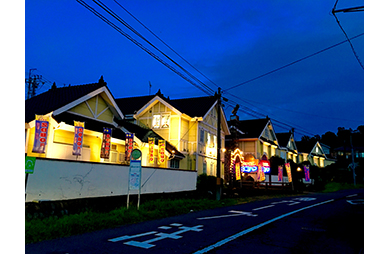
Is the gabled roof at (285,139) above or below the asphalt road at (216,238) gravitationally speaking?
above

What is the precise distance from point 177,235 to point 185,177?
424 inches

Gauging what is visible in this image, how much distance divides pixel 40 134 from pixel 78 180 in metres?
3.36

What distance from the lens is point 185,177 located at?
1916 cm

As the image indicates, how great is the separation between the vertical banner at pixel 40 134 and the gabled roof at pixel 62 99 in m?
1.72

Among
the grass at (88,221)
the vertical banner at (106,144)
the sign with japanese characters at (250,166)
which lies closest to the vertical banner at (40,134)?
the vertical banner at (106,144)

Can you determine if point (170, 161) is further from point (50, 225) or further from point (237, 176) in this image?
point (50, 225)

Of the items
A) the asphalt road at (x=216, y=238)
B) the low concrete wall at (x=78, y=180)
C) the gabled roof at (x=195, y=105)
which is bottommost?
the asphalt road at (x=216, y=238)

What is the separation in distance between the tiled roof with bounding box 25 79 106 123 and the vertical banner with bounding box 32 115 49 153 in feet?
5.69

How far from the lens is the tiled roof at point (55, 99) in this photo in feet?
50.3

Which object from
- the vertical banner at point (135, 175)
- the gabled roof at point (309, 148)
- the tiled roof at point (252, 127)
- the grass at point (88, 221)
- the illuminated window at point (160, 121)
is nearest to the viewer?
the grass at point (88, 221)

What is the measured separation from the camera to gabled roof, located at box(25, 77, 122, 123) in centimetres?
1511

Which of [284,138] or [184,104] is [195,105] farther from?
[284,138]

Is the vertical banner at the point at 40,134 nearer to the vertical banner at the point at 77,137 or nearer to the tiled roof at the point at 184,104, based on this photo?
the vertical banner at the point at 77,137

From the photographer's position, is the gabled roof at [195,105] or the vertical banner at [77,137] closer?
the vertical banner at [77,137]
